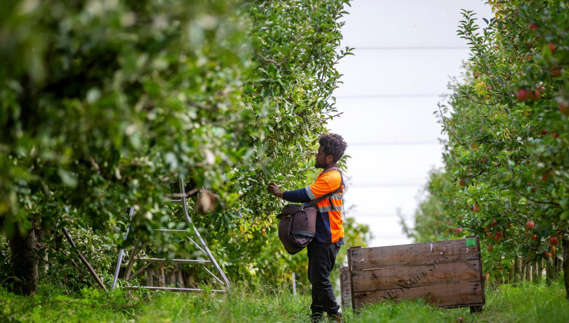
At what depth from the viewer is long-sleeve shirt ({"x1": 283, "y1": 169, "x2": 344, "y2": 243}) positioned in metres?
4.55

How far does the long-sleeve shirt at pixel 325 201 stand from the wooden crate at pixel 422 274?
19.0 inches

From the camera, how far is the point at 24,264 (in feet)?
14.8

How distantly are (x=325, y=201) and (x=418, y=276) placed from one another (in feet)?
3.54

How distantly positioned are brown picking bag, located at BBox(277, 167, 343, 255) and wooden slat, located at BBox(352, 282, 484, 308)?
2.91ft

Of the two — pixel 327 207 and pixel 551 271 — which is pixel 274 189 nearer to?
pixel 327 207

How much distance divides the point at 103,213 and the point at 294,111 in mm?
2316

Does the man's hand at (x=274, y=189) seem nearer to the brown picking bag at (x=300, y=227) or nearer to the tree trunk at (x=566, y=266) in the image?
the brown picking bag at (x=300, y=227)

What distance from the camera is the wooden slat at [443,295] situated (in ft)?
16.0

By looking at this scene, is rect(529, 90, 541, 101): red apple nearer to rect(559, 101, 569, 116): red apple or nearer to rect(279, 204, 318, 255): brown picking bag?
rect(559, 101, 569, 116): red apple

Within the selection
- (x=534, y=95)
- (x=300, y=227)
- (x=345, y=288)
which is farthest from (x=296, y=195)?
(x=345, y=288)

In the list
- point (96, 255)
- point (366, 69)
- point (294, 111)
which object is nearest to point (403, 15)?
point (366, 69)

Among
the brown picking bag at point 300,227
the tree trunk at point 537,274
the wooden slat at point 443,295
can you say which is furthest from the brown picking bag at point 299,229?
the tree trunk at point 537,274

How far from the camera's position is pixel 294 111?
4.88 meters

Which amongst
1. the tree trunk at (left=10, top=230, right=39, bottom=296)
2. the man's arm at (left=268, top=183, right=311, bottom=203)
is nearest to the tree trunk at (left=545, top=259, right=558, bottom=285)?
the man's arm at (left=268, top=183, right=311, bottom=203)
